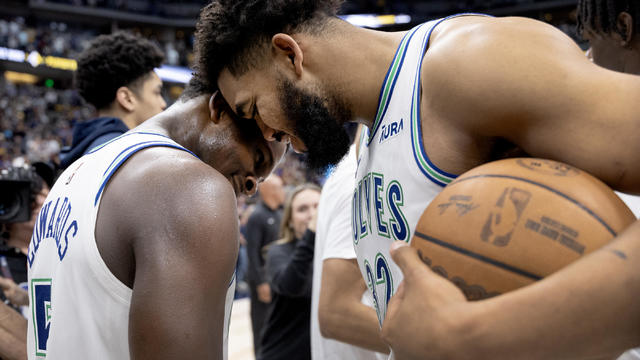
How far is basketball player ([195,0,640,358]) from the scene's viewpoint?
969 mm

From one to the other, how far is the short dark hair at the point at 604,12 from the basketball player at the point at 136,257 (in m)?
1.22

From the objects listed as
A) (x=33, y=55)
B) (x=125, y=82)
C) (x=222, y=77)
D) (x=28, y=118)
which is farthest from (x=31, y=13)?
(x=222, y=77)

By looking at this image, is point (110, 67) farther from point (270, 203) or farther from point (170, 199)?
point (270, 203)

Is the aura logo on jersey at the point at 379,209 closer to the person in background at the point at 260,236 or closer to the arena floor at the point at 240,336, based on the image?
the person in background at the point at 260,236

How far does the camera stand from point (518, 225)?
2.99ft

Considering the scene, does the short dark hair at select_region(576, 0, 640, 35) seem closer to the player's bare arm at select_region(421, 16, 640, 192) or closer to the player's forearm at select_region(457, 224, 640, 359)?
the player's bare arm at select_region(421, 16, 640, 192)

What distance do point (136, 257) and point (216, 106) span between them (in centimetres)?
63

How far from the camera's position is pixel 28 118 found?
759 inches

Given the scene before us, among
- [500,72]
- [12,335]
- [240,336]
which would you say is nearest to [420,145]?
[500,72]

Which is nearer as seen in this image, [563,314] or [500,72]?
[563,314]

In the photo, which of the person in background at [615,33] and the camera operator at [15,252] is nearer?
the person in background at [615,33]

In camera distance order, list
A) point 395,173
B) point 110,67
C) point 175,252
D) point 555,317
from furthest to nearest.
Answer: point 110,67 → point 395,173 → point 175,252 → point 555,317

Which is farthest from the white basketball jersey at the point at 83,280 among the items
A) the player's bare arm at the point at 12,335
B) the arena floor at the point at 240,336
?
A: the arena floor at the point at 240,336

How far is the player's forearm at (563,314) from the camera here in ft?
2.67
